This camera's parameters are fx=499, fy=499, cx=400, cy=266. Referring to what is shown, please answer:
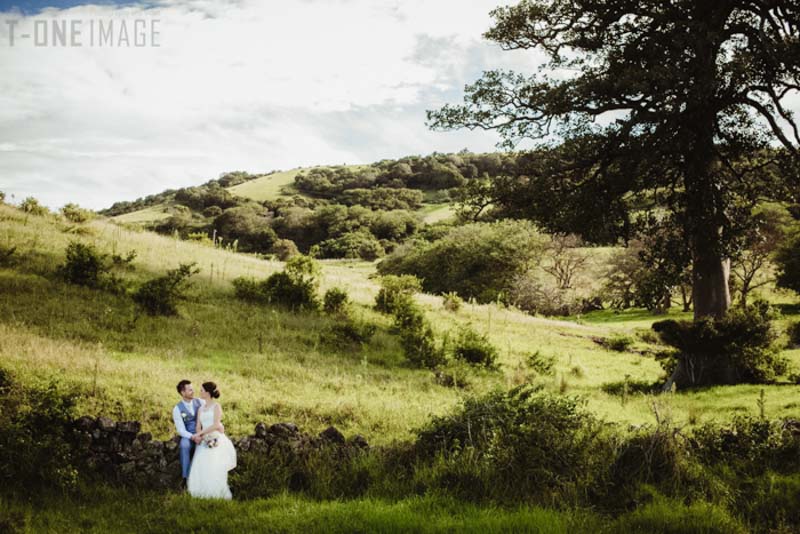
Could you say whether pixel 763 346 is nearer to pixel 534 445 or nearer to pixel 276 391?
pixel 534 445

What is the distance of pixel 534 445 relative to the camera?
6.43 m

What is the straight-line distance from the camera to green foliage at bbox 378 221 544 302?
5378 centimetres

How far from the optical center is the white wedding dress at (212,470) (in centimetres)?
627

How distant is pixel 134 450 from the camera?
22.4 feet

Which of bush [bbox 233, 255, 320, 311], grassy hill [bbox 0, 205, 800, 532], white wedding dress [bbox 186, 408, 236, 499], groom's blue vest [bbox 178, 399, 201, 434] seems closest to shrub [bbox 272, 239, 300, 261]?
grassy hill [bbox 0, 205, 800, 532]

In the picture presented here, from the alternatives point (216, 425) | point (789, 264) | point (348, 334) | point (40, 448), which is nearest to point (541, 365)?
point (348, 334)

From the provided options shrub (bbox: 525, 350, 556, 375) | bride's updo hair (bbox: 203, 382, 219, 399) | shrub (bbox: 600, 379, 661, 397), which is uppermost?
bride's updo hair (bbox: 203, 382, 219, 399)

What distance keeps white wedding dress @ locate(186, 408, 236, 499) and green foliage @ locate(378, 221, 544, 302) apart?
147 ft

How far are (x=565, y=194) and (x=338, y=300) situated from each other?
9.54m

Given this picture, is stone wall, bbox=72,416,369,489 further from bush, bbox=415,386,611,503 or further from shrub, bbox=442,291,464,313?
shrub, bbox=442,291,464,313

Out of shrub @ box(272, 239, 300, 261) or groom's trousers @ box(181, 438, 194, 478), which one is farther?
shrub @ box(272, 239, 300, 261)

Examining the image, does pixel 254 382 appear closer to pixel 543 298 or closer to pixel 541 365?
pixel 541 365

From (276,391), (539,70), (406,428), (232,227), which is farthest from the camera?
(232,227)

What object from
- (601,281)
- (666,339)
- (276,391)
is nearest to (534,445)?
(276,391)
